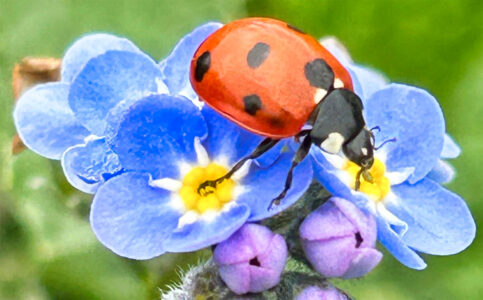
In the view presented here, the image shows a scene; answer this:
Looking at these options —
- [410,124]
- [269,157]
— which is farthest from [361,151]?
[269,157]

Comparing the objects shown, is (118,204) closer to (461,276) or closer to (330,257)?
(330,257)

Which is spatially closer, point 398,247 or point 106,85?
point 398,247

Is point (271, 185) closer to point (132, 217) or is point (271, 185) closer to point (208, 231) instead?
point (208, 231)

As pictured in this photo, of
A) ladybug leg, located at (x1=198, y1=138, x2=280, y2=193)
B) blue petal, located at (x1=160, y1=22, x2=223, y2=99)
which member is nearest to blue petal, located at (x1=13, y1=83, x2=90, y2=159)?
blue petal, located at (x1=160, y1=22, x2=223, y2=99)

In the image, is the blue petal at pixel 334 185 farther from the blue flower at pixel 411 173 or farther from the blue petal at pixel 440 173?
the blue petal at pixel 440 173

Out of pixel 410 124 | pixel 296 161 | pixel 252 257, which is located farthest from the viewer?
pixel 410 124

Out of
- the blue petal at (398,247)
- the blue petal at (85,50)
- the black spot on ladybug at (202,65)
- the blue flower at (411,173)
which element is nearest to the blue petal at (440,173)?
the blue flower at (411,173)
